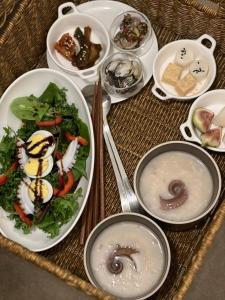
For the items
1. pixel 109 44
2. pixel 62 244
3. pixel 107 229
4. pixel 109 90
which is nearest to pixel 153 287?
pixel 107 229

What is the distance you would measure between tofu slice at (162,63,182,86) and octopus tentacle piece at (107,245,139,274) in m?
0.52

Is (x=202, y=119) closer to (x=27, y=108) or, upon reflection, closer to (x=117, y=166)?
(x=117, y=166)

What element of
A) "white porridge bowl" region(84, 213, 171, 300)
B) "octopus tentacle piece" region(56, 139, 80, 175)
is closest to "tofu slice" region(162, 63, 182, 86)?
"octopus tentacle piece" region(56, 139, 80, 175)

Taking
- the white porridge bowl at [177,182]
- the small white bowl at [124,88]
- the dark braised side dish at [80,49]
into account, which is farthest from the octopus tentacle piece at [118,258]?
the dark braised side dish at [80,49]

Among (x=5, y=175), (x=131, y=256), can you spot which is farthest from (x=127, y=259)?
(x=5, y=175)

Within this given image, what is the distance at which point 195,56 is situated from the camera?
1.74 metres

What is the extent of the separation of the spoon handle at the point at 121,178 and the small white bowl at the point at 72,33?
6.6 inches

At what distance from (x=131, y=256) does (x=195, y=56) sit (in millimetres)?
642

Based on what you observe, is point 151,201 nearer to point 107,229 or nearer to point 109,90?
point 107,229

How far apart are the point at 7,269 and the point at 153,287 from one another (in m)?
0.37

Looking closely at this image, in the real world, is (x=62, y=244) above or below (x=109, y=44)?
below

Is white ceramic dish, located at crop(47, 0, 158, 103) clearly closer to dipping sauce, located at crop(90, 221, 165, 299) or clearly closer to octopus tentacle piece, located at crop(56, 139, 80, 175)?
octopus tentacle piece, located at crop(56, 139, 80, 175)

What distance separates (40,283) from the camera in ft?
4.58

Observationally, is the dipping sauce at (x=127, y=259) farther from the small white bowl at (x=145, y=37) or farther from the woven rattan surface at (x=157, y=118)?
the small white bowl at (x=145, y=37)
